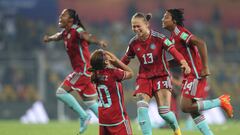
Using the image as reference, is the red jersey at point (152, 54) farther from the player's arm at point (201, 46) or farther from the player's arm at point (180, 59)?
the player's arm at point (201, 46)

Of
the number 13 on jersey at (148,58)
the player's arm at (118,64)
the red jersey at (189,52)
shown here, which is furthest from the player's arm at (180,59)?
the player's arm at (118,64)

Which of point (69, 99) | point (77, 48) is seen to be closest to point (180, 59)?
point (77, 48)

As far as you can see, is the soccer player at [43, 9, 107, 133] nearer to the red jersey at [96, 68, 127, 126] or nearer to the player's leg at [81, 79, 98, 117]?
the player's leg at [81, 79, 98, 117]

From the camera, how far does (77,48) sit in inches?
554

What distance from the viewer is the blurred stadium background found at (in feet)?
80.0

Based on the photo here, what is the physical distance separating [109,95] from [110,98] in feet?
0.16

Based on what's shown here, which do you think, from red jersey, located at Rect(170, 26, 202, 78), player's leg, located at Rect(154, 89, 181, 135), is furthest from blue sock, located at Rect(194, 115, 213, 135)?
red jersey, located at Rect(170, 26, 202, 78)

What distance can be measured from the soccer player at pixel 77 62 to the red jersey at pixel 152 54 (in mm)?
2106

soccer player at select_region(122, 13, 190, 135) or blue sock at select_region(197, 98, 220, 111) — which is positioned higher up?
soccer player at select_region(122, 13, 190, 135)

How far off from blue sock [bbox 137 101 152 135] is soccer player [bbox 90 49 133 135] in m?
1.53

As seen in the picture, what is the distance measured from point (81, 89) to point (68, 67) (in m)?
10.5

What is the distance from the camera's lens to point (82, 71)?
560 inches

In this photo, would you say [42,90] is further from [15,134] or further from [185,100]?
[185,100]

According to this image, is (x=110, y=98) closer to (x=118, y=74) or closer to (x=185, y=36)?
(x=118, y=74)
